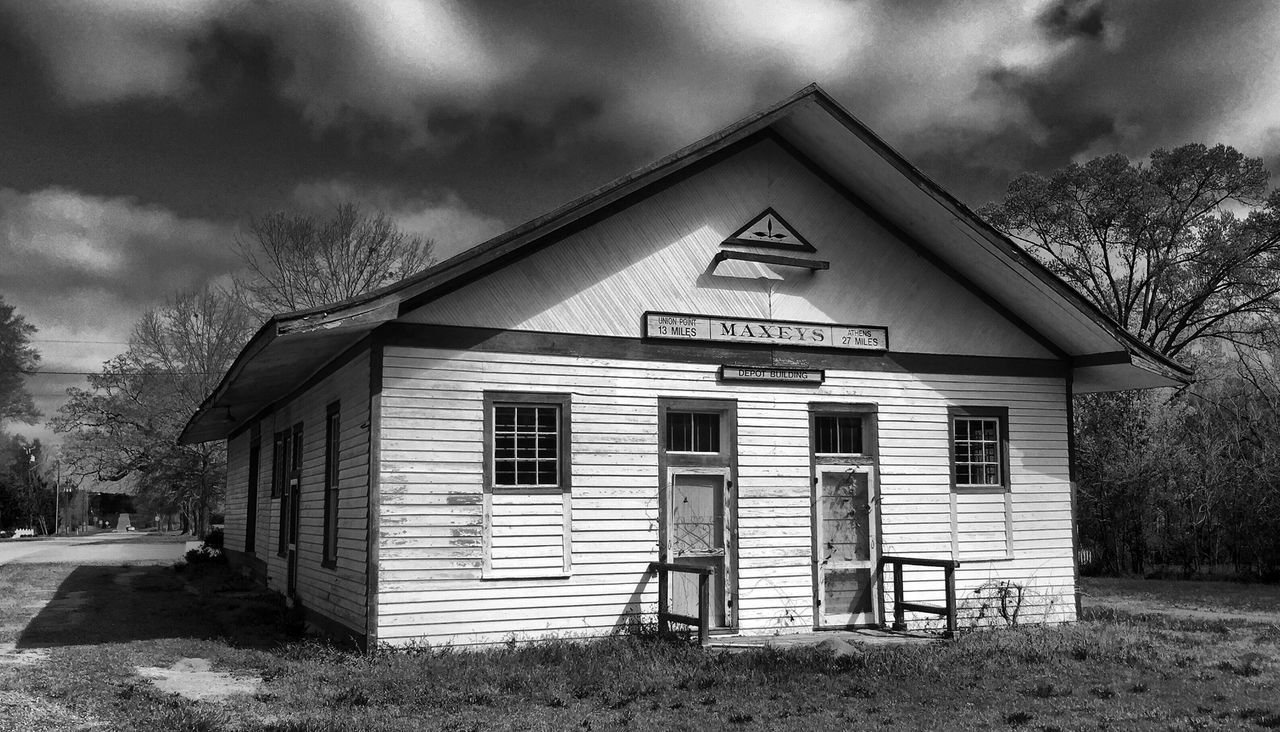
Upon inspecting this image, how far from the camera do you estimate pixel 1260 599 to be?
65.7 feet

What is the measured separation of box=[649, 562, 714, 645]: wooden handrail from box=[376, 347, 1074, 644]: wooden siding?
20 cm

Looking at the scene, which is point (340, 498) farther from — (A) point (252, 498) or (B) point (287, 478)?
(A) point (252, 498)

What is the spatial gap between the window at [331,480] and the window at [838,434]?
6.01m

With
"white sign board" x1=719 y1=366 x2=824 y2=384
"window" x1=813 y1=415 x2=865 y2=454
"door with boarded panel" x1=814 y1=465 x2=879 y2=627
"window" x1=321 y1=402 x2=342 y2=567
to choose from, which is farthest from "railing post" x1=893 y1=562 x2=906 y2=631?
"window" x1=321 y1=402 x2=342 y2=567

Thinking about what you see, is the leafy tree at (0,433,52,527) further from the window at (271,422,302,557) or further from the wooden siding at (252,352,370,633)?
the wooden siding at (252,352,370,633)

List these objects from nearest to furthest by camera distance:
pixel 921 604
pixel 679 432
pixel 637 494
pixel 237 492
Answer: pixel 637 494, pixel 679 432, pixel 921 604, pixel 237 492

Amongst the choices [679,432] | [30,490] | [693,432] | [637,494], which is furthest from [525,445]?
[30,490]

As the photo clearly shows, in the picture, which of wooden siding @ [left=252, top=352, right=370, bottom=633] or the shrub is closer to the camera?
wooden siding @ [left=252, top=352, right=370, bottom=633]

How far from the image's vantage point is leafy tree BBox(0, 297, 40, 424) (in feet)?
187

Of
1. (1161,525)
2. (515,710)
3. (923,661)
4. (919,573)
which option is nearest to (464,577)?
(515,710)

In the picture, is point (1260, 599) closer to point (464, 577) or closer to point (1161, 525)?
point (1161, 525)

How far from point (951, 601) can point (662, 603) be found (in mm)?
3521

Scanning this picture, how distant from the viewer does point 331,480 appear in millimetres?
13633

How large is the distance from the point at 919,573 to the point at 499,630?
5.58 m
